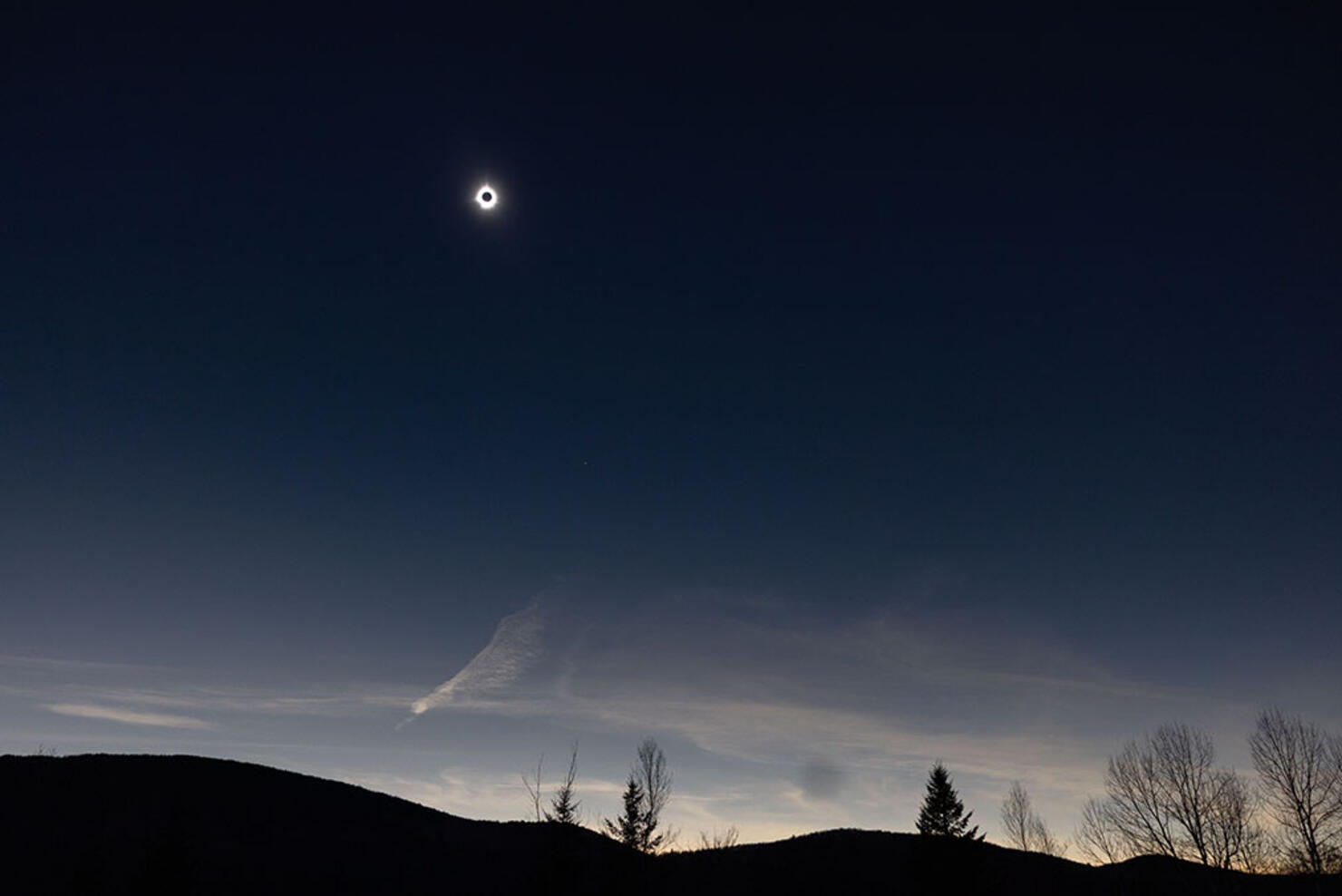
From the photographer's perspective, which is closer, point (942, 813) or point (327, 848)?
point (942, 813)

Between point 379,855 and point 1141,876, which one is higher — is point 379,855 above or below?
below

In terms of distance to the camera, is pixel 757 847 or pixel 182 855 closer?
pixel 182 855

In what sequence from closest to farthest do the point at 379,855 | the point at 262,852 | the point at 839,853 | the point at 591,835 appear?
the point at 262,852
the point at 379,855
the point at 839,853
the point at 591,835

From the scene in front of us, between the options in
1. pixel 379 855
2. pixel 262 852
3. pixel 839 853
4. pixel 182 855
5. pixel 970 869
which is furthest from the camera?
pixel 839 853

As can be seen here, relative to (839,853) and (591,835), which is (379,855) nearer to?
(591,835)

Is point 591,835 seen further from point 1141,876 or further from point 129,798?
point 1141,876

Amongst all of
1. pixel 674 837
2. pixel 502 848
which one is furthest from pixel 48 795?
pixel 674 837
